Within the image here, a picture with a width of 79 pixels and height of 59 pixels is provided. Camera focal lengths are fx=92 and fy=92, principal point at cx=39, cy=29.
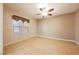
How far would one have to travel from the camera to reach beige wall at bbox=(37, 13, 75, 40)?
2.14 meters

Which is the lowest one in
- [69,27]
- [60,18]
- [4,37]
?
[4,37]

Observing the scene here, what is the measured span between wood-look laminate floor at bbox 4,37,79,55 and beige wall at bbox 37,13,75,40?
15 centimetres

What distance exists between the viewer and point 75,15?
6.89 ft

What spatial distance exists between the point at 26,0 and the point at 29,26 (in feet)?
2.08

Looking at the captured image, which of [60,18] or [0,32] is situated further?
[60,18]

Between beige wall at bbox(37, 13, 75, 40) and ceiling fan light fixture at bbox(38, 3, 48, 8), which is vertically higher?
ceiling fan light fixture at bbox(38, 3, 48, 8)

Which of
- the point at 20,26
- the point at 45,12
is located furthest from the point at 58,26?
the point at 20,26

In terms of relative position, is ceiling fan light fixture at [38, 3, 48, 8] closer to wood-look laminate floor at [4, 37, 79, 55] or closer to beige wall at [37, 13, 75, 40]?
beige wall at [37, 13, 75, 40]

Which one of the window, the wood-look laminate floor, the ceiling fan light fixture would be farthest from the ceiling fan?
the wood-look laminate floor

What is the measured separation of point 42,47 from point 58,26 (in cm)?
63

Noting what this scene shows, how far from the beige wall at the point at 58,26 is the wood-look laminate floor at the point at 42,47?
0.48 feet

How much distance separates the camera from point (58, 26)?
86.9 inches
